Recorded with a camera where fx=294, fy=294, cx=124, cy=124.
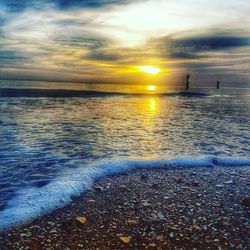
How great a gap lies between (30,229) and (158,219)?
6.48ft

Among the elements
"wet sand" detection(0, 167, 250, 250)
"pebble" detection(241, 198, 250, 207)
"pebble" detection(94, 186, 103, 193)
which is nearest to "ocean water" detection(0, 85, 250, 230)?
"pebble" detection(94, 186, 103, 193)

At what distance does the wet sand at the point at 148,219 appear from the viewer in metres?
4.07

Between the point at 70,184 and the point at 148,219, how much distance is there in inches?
81.3

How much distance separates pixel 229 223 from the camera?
4.54 meters

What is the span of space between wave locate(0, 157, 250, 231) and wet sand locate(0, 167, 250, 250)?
228 millimetres

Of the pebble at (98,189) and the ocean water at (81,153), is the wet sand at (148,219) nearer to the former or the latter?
the pebble at (98,189)

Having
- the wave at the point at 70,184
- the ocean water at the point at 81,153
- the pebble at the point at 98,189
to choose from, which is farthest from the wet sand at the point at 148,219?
the ocean water at the point at 81,153

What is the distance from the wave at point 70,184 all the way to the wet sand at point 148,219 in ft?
0.75

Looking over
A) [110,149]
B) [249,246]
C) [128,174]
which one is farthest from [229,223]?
[110,149]

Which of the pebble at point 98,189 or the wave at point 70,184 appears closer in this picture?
the wave at point 70,184

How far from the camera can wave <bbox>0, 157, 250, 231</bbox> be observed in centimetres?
487

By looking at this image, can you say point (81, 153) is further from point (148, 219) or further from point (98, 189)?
point (148, 219)

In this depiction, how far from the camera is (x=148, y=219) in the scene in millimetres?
4703

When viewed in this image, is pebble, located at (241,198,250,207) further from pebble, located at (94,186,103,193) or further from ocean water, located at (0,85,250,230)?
pebble, located at (94,186,103,193)
